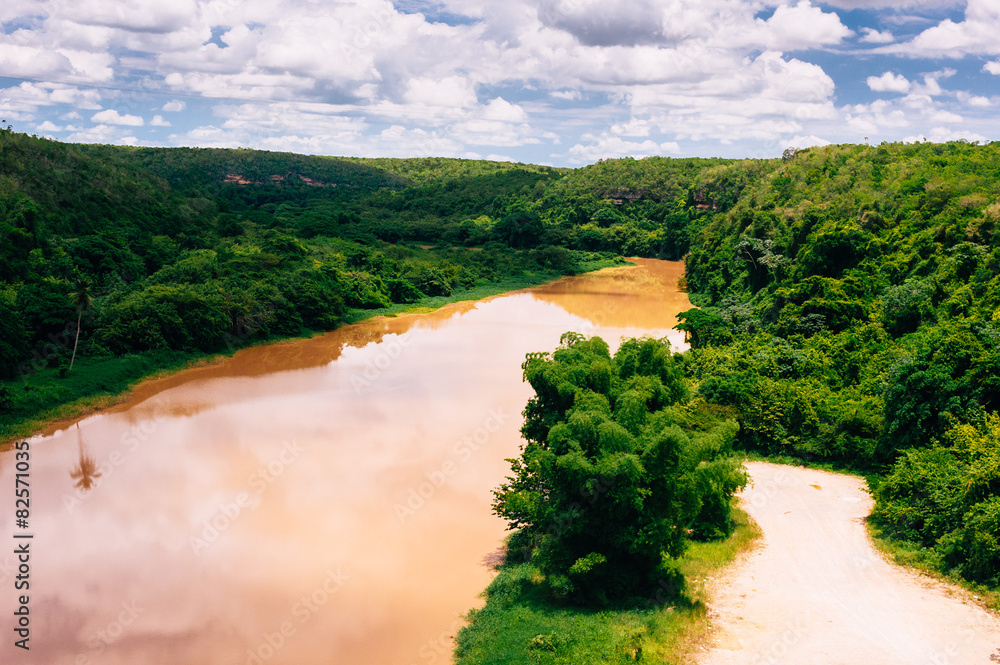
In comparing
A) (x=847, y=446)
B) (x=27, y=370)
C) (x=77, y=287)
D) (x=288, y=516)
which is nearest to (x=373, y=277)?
(x=77, y=287)

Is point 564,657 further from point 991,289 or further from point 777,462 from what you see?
point 991,289

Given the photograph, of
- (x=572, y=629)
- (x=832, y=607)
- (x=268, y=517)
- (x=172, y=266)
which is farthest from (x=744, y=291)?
(x=572, y=629)

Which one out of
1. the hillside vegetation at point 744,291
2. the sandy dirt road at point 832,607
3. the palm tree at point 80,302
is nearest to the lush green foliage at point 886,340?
the hillside vegetation at point 744,291

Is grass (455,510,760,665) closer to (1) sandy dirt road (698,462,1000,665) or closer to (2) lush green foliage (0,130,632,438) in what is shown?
(1) sandy dirt road (698,462,1000,665)

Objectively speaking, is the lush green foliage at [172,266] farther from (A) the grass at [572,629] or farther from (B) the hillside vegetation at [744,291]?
(A) the grass at [572,629]

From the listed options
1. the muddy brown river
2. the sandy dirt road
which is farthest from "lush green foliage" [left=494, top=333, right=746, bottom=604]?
the muddy brown river

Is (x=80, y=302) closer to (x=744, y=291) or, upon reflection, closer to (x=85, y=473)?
(x=85, y=473)
